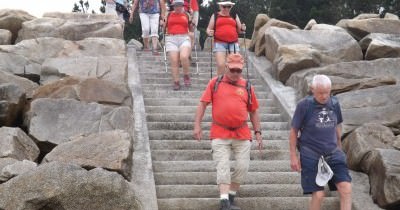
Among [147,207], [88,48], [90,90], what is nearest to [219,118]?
[147,207]

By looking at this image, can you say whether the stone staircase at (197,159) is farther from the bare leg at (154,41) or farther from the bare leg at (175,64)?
the bare leg at (154,41)

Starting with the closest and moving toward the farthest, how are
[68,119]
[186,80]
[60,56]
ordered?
[68,119], [186,80], [60,56]

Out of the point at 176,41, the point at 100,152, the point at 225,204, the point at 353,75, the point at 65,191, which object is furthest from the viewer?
the point at 176,41

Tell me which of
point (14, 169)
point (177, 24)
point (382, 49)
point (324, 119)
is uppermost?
point (324, 119)

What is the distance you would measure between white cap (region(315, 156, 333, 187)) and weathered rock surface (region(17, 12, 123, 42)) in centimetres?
817

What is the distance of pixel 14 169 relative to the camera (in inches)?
273

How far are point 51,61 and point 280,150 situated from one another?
450 centimetres

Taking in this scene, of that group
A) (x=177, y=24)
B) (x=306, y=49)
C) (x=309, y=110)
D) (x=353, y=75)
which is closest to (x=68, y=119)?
(x=177, y=24)

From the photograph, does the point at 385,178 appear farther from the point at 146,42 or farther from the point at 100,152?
the point at 146,42

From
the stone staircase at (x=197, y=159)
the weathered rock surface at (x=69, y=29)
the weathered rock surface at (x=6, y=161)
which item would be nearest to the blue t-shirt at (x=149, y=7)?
the weathered rock surface at (x=69, y=29)

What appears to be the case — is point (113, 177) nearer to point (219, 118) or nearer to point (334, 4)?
point (219, 118)

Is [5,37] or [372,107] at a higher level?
[372,107]

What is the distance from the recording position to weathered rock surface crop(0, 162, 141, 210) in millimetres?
6168

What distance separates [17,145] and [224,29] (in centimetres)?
458
